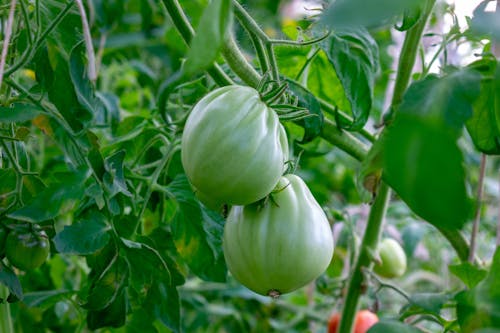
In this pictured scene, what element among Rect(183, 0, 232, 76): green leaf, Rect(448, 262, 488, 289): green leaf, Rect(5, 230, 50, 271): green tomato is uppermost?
Rect(183, 0, 232, 76): green leaf

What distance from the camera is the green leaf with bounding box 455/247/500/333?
0.37 m

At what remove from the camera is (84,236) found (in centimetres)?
66

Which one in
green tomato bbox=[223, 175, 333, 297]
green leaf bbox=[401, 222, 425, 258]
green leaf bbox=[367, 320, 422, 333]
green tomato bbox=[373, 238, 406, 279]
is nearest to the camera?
green leaf bbox=[367, 320, 422, 333]

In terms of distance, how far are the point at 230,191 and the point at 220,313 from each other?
0.94 m

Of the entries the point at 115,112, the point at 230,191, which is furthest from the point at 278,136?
the point at 115,112

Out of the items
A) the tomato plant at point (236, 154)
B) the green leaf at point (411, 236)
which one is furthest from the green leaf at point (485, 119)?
the green leaf at point (411, 236)

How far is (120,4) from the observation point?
43.3 inches

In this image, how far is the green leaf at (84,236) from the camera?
64 cm

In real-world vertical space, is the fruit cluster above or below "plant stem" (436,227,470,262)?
above

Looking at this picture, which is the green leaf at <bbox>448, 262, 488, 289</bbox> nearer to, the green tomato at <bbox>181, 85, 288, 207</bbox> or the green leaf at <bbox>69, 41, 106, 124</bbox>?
the green tomato at <bbox>181, 85, 288, 207</bbox>

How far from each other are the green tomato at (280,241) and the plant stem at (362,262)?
332 millimetres

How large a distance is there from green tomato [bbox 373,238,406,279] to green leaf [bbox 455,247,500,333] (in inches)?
22.4

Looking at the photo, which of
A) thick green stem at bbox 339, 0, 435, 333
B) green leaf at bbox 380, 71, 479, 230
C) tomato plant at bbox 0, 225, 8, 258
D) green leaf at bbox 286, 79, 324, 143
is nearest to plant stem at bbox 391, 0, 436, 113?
thick green stem at bbox 339, 0, 435, 333

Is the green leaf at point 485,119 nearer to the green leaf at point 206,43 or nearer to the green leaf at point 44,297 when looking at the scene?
the green leaf at point 206,43
